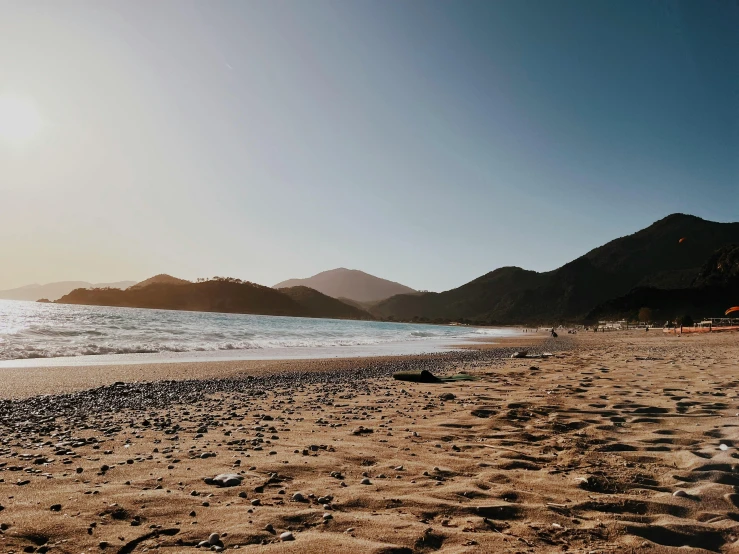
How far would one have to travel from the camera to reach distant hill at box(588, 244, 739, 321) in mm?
88688

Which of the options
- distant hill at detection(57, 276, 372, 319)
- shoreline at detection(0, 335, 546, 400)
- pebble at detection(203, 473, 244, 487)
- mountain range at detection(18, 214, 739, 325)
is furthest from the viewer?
distant hill at detection(57, 276, 372, 319)

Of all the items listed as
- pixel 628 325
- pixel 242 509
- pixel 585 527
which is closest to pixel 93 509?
pixel 242 509

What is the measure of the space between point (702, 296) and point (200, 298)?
15295cm

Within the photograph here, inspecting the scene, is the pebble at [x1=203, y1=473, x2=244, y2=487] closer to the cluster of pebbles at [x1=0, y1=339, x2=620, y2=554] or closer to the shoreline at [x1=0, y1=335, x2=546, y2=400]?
the cluster of pebbles at [x1=0, y1=339, x2=620, y2=554]

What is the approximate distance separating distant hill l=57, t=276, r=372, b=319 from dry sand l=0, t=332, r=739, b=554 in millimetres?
152727

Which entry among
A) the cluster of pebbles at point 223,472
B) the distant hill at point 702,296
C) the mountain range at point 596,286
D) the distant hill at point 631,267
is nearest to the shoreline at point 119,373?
the cluster of pebbles at point 223,472

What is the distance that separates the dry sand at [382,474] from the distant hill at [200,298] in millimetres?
152727

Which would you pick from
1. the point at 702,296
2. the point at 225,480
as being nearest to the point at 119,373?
the point at 225,480

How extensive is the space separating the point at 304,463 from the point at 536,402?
5241 mm

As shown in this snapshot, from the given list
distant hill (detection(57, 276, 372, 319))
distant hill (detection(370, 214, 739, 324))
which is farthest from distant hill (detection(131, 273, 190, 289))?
distant hill (detection(370, 214, 739, 324))

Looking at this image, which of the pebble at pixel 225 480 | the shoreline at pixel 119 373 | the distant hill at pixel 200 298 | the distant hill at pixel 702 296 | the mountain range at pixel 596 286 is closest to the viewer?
the pebble at pixel 225 480

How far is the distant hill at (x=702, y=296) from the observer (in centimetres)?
8869

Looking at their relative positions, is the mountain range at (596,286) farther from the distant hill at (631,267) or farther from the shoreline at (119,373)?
the shoreline at (119,373)

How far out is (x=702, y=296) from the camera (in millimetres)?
92750
